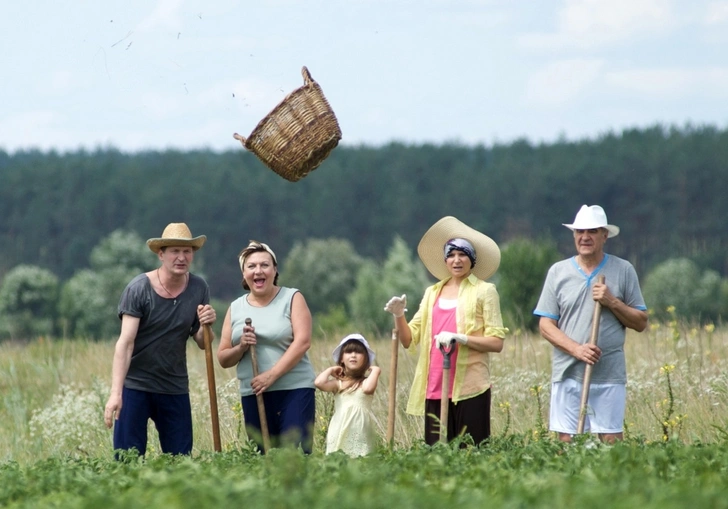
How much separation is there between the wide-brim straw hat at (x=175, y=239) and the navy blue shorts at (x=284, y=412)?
1.05m

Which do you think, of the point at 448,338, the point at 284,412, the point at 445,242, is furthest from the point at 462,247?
the point at 284,412

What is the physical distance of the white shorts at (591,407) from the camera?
23.2ft

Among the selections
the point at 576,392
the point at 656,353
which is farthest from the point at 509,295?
the point at 576,392

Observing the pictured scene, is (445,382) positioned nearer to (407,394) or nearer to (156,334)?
(156,334)

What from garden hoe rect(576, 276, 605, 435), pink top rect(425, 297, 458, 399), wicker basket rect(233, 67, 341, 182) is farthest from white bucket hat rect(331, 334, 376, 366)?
garden hoe rect(576, 276, 605, 435)

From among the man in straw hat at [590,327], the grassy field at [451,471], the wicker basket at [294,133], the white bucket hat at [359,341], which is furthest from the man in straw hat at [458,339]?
the wicker basket at [294,133]

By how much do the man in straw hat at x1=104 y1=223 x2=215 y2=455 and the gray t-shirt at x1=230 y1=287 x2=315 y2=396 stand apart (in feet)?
0.74

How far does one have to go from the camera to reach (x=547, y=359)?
433 inches

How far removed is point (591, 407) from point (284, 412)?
188cm

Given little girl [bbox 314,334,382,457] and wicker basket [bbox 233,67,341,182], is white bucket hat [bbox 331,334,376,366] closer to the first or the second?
little girl [bbox 314,334,382,457]

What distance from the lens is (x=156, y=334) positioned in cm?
720

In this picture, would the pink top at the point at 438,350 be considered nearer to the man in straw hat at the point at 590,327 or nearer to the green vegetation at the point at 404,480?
the man in straw hat at the point at 590,327

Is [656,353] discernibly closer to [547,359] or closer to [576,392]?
[547,359]

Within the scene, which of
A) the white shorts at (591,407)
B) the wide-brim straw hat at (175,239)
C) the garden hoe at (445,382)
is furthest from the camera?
the wide-brim straw hat at (175,239)
